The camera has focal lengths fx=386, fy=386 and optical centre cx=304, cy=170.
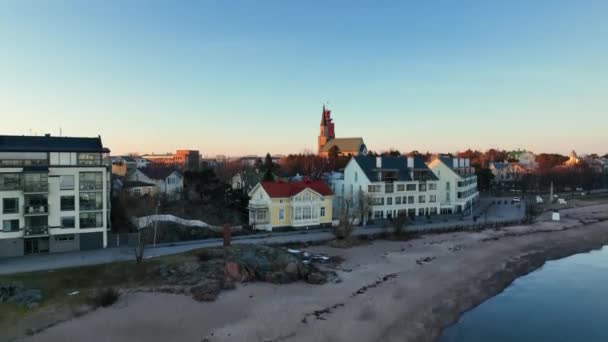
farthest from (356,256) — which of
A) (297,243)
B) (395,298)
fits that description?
(395,298)

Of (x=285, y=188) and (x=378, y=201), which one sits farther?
(x=378, y=201)

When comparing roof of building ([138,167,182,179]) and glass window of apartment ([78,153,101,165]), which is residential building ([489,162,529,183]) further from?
glass window of apartment ([78,153,101,165])

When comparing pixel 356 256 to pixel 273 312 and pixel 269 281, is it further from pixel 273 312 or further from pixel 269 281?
pixel 273 312

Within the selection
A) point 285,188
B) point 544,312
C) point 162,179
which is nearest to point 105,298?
point 285,188

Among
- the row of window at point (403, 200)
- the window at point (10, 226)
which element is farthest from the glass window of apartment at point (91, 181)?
the row of window at point (403, 200)

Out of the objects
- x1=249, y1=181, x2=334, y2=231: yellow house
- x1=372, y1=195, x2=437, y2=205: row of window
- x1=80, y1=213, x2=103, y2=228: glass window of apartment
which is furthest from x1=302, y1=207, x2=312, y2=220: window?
x1=80, y1=213, x2=103, y2=228: glass window of apartment

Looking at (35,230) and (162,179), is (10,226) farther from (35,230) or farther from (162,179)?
(162,179)
